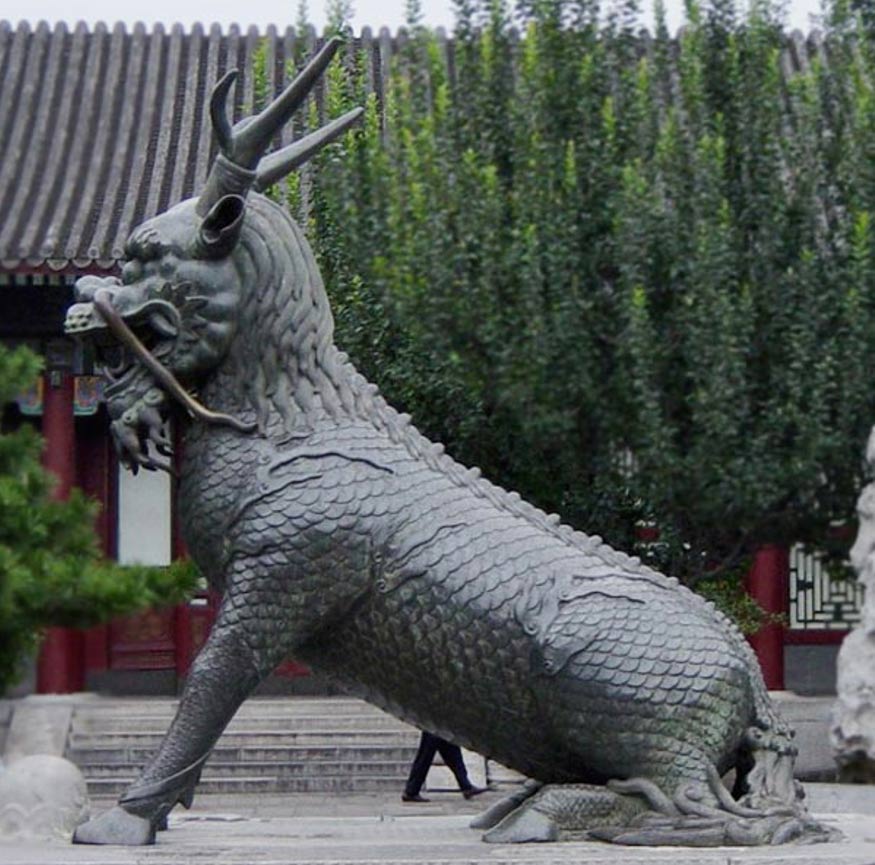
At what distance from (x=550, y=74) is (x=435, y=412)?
202 cm

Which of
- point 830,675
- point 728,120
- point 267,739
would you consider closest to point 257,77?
point 728,120

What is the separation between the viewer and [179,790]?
5.01 m

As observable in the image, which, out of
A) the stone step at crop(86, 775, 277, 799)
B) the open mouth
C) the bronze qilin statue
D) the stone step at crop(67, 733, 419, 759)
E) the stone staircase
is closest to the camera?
the bronze qilin statue

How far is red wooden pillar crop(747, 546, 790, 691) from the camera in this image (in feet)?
52.2

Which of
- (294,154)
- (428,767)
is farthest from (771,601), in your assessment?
(294,154)

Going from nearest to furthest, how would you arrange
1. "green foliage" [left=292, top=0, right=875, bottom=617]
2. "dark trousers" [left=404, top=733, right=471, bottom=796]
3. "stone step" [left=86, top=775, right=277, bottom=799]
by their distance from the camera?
"green foliage" [left=292, top=0, right=875, bottom=617], "dark trousers" [left=404, top=733, right=471, bottom=796], "stone step" [left=86, top=775, right=277, bottom=799]

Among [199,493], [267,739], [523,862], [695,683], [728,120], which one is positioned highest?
[728,120]

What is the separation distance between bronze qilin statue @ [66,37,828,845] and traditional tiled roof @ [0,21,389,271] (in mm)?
9618

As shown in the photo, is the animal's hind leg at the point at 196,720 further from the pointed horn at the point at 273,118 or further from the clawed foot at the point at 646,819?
the pointed horn at the point at 273,118

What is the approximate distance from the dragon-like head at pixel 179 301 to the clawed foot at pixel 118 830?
33.4 inches

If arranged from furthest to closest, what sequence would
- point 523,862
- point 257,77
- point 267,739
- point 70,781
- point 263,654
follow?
point 267,739, point 257,77, point 70,781, point 263,654, point 523,862

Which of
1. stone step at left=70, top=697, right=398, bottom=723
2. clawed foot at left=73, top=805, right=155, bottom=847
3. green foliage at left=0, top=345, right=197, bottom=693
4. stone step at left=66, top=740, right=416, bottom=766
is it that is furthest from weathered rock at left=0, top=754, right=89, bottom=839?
stone step at left=70, top=697, right=398, bottom=723

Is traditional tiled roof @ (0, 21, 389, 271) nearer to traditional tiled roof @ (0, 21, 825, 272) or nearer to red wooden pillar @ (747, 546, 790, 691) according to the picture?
traditional tiled roof @ (0, 21, 825, 272)

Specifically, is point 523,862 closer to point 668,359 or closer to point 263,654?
point 263,654
